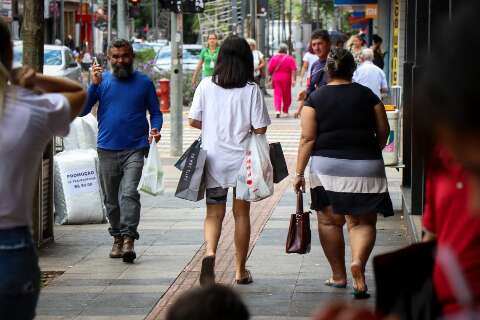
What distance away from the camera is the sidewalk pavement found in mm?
7316

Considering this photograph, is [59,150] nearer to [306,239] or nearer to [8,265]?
[306,239]

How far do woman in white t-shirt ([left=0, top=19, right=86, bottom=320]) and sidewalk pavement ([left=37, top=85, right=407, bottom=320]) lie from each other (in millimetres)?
3382

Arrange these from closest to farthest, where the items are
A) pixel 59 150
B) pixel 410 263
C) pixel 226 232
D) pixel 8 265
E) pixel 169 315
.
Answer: pixel 169 315
pixel 410 263
pixel 8 265
pixel 226 232
pixel 59 150

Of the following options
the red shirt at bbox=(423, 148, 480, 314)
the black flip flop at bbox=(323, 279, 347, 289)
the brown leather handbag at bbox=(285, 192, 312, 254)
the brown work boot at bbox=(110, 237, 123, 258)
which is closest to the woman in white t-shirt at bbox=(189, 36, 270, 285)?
the brown leather handbag at bbox=(285, 192, 312, 254)

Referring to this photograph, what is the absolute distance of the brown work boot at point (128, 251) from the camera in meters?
8.91

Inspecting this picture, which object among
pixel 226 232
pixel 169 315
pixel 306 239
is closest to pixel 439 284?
pixel 169 315

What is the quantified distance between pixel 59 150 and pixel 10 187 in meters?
8.51

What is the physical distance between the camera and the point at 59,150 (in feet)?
39.7

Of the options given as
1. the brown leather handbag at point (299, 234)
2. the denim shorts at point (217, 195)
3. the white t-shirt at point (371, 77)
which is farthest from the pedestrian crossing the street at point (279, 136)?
the brown leather handbag at point (299, 234)

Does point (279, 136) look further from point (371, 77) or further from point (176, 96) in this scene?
point (371, 77)

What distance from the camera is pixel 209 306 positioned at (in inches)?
107

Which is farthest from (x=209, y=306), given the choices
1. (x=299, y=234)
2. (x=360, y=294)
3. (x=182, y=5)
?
(x=182, y=5)

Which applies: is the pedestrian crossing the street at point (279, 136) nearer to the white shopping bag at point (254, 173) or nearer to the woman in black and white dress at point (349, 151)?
the white shopping bag at point (254, 173)

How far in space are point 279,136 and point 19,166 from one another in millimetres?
18339
